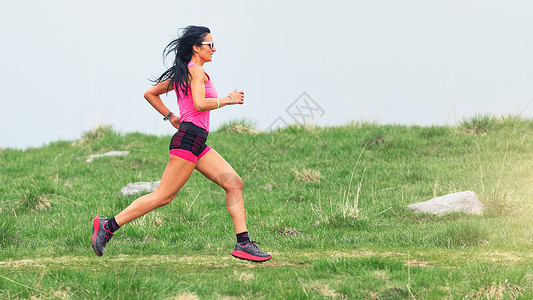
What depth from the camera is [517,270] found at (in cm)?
550

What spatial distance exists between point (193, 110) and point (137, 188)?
5.82 m

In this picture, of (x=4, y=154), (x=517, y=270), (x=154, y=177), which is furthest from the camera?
(x=4, y=154)

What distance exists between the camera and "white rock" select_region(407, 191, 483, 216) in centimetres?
926

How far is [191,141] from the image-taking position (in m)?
5.97

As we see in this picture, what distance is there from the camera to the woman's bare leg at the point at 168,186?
236 inches

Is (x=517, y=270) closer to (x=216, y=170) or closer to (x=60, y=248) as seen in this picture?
(x=216, y=170)

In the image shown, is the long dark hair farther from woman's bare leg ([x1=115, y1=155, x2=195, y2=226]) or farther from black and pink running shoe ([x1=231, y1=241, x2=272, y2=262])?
black and pink running shoe ([x1=231, y1=241, x2=272, y2=262])

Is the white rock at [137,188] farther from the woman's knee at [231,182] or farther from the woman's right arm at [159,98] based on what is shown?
the woman's knee at [231,182]

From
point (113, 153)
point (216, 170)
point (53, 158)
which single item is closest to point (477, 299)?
point (216, 170)

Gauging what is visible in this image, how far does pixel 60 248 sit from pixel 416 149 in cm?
910

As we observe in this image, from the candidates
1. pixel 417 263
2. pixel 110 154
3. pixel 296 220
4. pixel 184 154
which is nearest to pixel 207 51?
pixel 184 154

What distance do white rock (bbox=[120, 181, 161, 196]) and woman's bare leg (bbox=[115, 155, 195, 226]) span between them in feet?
16.2

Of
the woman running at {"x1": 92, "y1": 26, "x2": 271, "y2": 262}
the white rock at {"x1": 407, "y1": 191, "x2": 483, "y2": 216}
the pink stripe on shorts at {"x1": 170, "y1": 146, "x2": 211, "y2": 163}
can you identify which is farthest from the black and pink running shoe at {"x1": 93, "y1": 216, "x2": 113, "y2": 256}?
the white rock at {"x1": 407, "y1": 191, "x2": 483, "y2": 216}

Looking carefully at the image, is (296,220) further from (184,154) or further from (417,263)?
(184,154)
